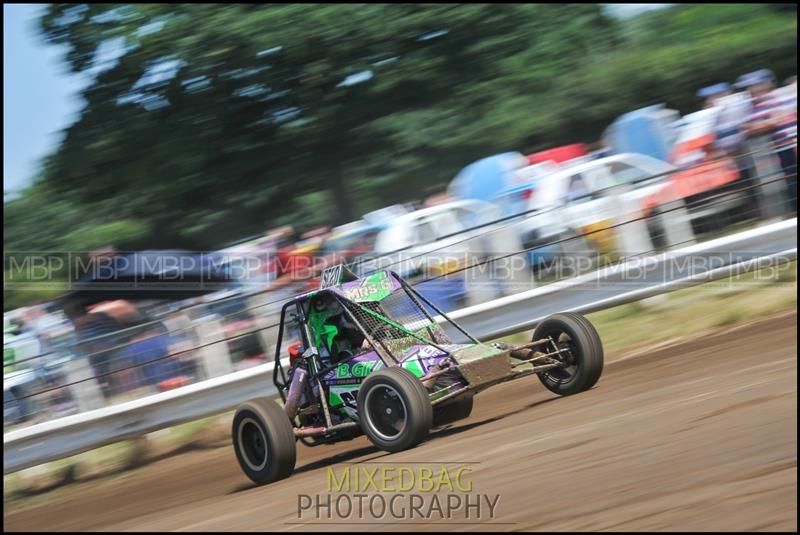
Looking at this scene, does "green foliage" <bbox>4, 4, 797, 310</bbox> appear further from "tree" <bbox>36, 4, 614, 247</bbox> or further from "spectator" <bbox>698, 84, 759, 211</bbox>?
"spectator" <bbox>698, 84, 759, 211</bbox>

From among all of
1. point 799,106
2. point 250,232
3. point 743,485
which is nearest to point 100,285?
point 250,232

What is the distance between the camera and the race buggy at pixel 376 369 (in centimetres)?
579

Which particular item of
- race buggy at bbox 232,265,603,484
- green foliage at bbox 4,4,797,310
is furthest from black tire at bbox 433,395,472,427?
green foliage at bbox 4,4,797,310

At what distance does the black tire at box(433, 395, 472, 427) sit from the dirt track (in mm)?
85

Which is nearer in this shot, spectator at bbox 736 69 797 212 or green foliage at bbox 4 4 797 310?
spectator at bbox 736 69 797 212

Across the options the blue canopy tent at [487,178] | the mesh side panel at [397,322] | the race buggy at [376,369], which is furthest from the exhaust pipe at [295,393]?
the blue canopy tent at [487,178]

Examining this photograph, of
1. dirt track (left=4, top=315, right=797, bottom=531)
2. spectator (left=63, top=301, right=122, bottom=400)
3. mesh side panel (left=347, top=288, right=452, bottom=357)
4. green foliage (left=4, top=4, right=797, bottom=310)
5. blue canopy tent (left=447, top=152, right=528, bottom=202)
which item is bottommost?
dirt track (left=4, top=315, right=797, bottom=531)

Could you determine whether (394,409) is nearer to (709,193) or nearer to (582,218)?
(582,218)

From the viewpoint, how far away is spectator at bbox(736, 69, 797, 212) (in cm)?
788

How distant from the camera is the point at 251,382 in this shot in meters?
8.55

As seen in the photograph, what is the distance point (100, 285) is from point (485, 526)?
768 cm

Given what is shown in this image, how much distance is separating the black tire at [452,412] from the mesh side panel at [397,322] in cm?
43

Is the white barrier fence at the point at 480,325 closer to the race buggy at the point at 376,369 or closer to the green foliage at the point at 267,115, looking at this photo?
the race buggy at the point at 376,369

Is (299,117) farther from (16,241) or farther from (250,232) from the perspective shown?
(16,241)
